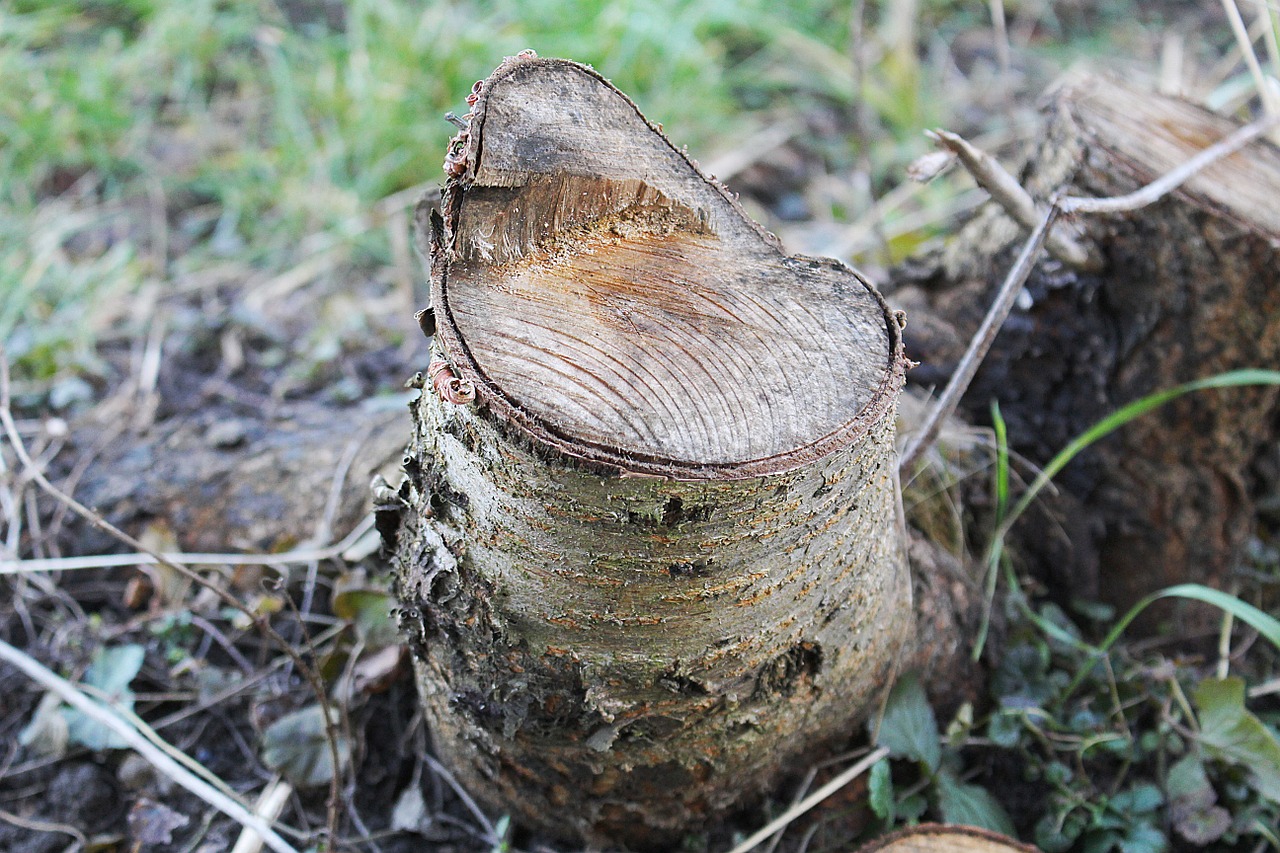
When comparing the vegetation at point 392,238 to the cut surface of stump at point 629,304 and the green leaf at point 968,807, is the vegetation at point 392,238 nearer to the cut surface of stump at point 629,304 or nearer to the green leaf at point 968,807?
the green leaf at point 968,807

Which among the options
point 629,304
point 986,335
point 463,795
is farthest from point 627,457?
point 463,795

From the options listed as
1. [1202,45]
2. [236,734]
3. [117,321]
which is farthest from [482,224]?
[1202,45]

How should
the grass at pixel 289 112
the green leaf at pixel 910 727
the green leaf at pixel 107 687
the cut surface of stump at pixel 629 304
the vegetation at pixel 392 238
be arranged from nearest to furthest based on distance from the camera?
the cut surface of stump at pixel 629 304 → the green leaf at pixel 910 727 → the vegetation at pixel 392 238 → the green leaf at pixel 107 687 → the grass at pixel 289 112

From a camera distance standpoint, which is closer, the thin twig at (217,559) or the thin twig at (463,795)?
the thin twig at (463,795)

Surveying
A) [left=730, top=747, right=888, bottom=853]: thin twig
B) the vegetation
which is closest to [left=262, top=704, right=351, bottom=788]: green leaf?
the vegetation

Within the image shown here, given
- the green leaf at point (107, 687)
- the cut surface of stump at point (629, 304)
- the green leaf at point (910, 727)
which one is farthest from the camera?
the green leaf at point (107, 687)

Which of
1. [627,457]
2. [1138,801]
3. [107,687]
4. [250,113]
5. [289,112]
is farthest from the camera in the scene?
Result: [250,113]

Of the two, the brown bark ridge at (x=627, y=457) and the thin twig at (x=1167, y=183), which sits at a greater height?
the thin twig at (x=1167, y=183)

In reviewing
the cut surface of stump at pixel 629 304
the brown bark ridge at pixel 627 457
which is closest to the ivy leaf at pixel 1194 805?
the brown bark ridge at pixel 627 457

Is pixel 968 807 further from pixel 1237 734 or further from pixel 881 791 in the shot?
pixel 1237 734
